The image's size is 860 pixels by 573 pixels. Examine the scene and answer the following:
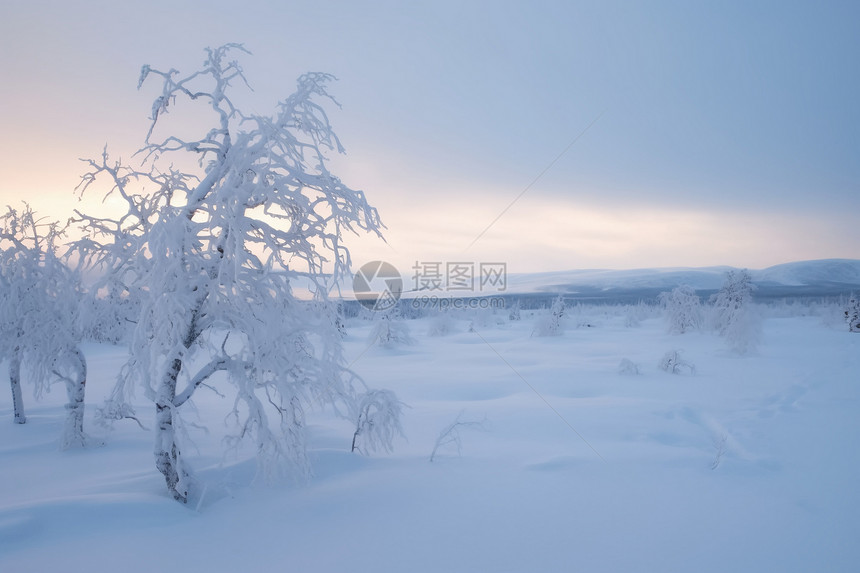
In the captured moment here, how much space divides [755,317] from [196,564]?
25302mm

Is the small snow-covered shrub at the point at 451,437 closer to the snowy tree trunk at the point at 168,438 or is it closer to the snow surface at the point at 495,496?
the snow surface at the point at 495,496

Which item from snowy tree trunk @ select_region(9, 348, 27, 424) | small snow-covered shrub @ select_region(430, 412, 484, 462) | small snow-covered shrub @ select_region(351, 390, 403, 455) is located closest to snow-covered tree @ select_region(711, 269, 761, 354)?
small snow-covered shrub @ select_region(430, 412, 484, 462)

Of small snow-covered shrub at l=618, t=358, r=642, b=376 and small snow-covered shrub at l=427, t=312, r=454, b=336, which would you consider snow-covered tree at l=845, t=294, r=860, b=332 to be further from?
small snow-covered shrub at l=427, t=312, r=454, b=336

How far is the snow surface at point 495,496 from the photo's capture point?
4406mm

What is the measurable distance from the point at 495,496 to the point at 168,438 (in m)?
4.39

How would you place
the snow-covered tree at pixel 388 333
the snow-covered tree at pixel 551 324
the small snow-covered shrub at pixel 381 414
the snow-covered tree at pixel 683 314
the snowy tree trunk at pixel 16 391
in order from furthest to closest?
the snow-covered tree at pixel 551 324, the snow-covered tree at pixel 683 314, the snow-covered tree at pixel 388 333, the snowy tree trunk at pixel 16 391, the small snow-covered shrub at pixel 381 414

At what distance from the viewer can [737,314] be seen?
838 inches

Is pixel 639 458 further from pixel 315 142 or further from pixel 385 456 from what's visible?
pixel 315 142

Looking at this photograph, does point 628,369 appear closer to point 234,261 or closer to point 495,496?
point 495,496

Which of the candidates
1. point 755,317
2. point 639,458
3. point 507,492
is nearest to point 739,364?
point 755,317

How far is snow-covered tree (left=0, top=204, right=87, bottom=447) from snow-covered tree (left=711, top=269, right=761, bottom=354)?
24.9 meters

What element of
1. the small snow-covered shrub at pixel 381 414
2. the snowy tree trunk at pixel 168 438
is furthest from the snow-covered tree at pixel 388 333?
the snowy tree trunk at pixel 168 438

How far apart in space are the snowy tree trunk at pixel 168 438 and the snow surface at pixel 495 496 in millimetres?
344

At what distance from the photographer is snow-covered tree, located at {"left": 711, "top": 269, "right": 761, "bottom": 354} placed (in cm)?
1986
